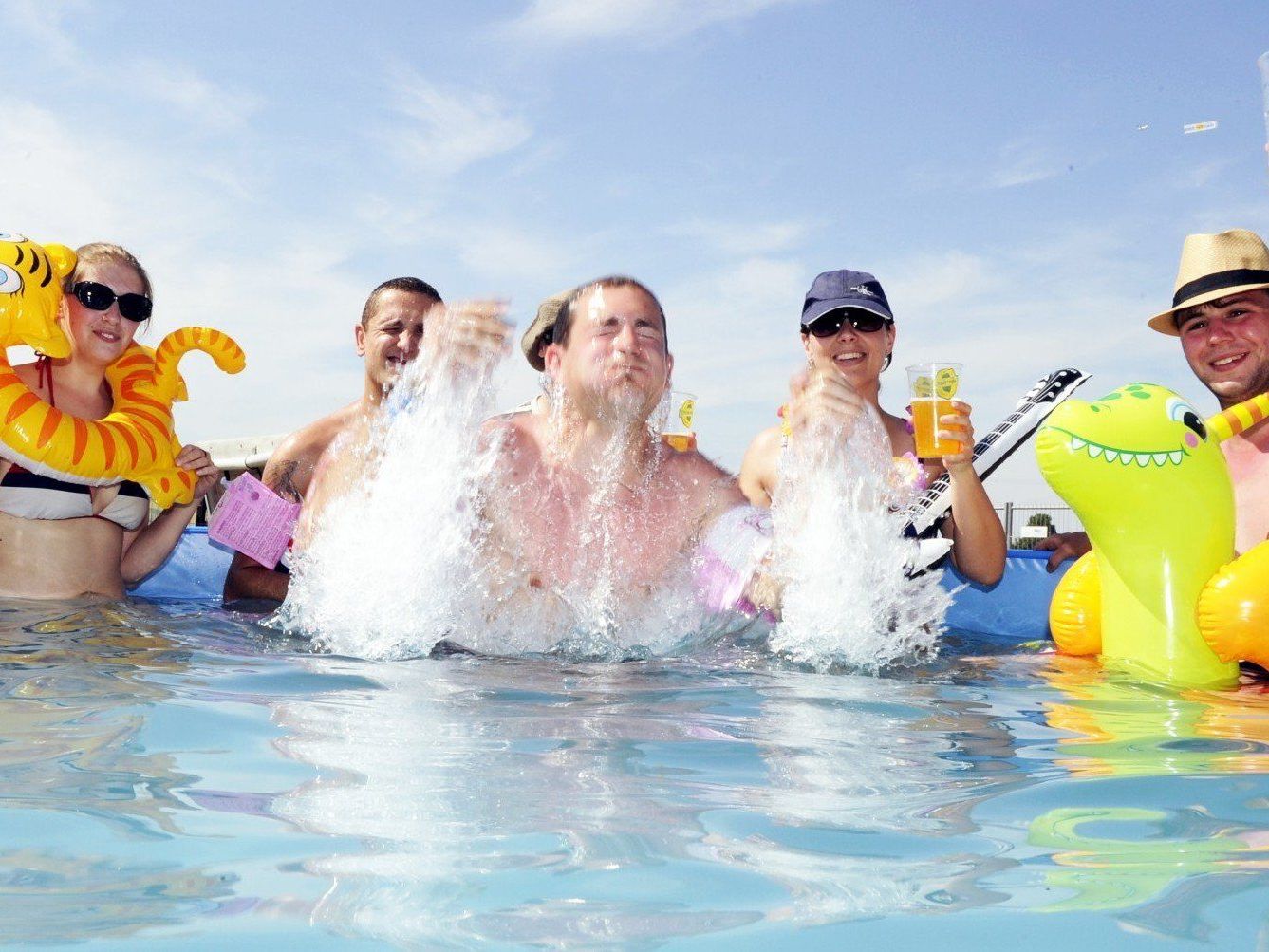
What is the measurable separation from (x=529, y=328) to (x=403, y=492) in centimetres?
145

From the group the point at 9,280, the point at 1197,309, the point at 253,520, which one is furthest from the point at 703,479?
the point at 9,280

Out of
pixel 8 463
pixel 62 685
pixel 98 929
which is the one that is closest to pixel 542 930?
pixel 98 929

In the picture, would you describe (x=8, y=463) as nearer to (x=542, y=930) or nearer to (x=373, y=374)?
(x=373, y=374)

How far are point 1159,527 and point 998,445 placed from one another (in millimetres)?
1264

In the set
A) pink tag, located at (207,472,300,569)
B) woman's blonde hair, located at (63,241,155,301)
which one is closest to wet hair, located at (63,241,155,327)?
woman's blonde hair, located at (63,241,155,301)

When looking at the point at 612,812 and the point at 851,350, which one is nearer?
the point at 612,812

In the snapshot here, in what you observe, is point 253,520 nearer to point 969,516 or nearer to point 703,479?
point 703,479

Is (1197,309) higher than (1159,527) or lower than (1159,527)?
higher

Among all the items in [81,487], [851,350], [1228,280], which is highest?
[1228,280]

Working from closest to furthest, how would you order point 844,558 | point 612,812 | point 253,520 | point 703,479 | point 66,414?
point 612,812 → point 844,558 → point 703,479 → point 66,414 → point 253,520

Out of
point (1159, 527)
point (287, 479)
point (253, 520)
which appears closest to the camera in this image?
point (1159, 527)

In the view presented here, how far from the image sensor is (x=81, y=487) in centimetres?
438

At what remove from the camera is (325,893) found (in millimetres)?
1369

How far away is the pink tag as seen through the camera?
14.9 feet
